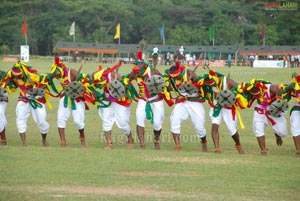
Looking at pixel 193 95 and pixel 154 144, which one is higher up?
pixel 193 95

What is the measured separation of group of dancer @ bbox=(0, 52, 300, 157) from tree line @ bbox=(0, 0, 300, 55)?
6967cm

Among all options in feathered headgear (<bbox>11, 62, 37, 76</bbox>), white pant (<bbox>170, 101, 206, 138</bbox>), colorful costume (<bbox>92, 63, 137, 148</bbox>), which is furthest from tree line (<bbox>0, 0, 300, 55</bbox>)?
white pant (<bbox>170, 101, 206, 138</bbox>)

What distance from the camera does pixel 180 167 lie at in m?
14.1

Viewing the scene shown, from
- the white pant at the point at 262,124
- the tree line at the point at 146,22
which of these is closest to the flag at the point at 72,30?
the tree line at the point at 146,22

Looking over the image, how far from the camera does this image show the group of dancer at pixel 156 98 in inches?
634

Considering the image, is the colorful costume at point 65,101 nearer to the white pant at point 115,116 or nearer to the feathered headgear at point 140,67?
the white pant at point 115,116

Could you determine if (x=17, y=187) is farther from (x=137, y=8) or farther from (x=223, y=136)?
(x=137, y=8)

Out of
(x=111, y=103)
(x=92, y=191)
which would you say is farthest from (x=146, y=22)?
(x=92, y=191)

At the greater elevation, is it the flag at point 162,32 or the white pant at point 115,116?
the flag at point 162,32

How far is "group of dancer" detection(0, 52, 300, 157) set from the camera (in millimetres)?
16094

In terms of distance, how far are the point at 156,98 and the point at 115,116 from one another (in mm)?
983

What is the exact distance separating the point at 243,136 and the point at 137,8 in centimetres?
7807

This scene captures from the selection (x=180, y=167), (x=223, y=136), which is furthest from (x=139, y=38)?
(x=180, y=167)

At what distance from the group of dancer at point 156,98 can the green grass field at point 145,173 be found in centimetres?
53
